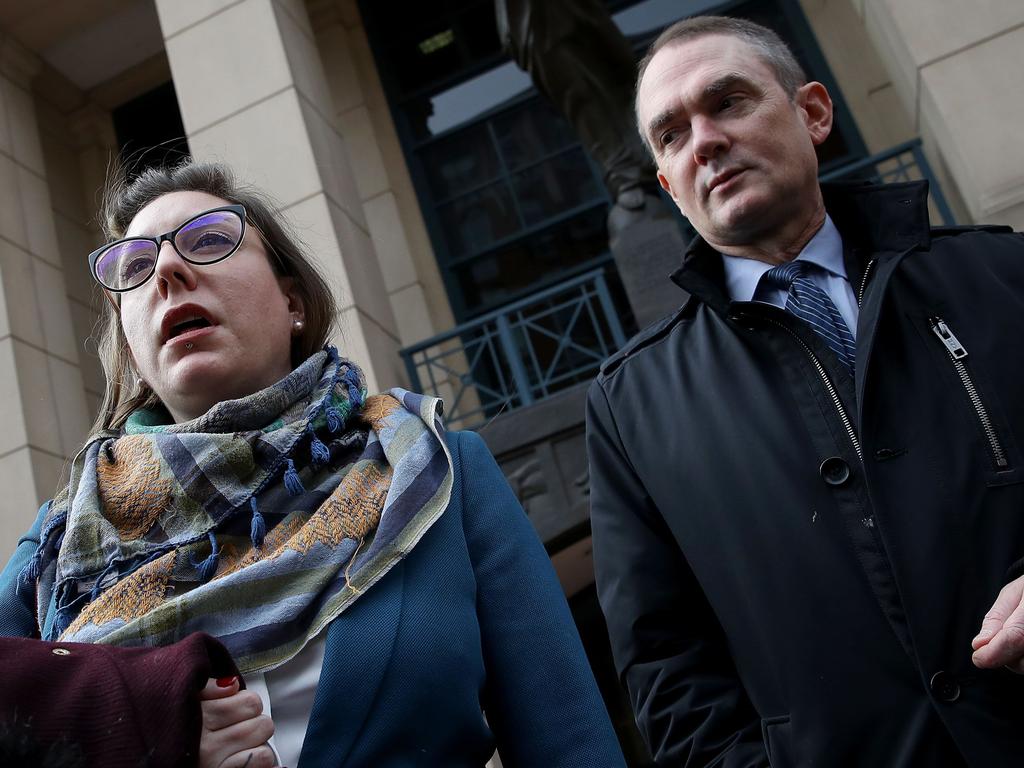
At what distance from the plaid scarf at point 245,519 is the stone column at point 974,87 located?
5165mm

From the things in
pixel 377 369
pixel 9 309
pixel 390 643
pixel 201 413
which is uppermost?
pixel 9 309

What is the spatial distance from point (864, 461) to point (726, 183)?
0.71 metres

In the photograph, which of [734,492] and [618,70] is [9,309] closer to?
[618,70]

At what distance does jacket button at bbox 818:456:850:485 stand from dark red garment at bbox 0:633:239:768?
1101mm

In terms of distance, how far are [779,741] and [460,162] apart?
8.48m

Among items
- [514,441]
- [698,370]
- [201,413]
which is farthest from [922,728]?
[514,441]

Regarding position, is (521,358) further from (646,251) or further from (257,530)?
(257,530)

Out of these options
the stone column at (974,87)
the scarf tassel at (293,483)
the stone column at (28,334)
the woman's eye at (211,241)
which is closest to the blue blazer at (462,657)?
the scarf tassel at (293,483)

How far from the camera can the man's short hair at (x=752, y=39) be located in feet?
7.89

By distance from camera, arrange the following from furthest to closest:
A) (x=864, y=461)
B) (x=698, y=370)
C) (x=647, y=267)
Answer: (x=647, y=267)
(x=698, y=370)
(x=864, y=461)

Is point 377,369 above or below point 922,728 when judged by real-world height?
above

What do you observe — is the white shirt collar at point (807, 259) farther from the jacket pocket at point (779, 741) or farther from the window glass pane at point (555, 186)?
the window glass pane at point (555, 186)

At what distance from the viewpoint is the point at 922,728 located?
163 cm

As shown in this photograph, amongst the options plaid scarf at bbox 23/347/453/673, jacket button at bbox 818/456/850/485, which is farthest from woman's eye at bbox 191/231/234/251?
jacket button at bbox 818/456/850/485
